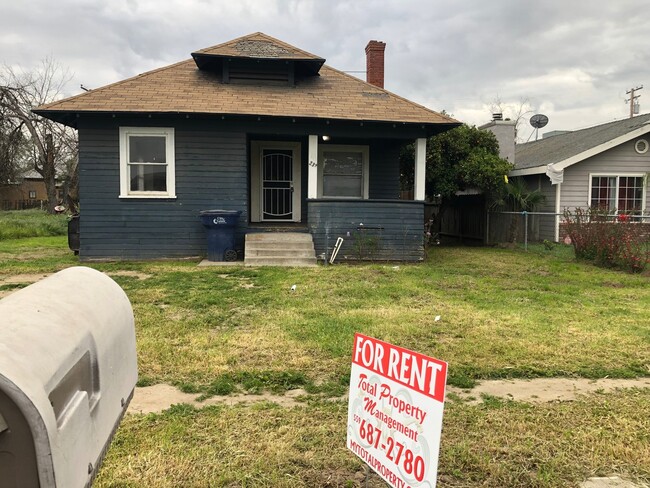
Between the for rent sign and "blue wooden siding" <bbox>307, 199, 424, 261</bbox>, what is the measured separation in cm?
928

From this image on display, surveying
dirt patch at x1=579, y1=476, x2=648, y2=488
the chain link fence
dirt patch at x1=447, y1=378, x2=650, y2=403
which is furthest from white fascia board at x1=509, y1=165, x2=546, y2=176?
dirt patch at x1=579, y1=476, x2=648, y2=488

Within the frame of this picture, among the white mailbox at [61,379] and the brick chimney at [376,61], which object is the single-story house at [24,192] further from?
the white mailbox at [61,379]

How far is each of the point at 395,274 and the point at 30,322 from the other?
848cm

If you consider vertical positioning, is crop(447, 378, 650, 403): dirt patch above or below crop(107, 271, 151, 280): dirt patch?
below

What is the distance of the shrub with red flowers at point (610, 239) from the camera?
34.3 feet

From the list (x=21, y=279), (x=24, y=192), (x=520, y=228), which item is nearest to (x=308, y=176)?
(x=21, y=279)

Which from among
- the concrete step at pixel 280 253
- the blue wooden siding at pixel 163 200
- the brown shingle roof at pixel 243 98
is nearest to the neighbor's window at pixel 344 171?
the brown shingle roof at pixel 243 98

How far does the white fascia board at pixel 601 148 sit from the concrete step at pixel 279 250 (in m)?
9.04

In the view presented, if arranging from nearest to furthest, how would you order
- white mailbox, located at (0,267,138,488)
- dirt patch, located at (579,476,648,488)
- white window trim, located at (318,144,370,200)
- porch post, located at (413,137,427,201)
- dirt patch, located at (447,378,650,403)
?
white mailbox, located at (0,267,138,488) → dirt patch, located at (579,476,648,488) → dirt patch, located at (447,378,650,403) → porch post, located at (413,137,427,201) → white window trim, located at (318,144,370,200)

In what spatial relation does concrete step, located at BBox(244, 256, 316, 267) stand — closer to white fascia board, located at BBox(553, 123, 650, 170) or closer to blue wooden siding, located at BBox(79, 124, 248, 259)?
blue wooden siding, located at BBox(79, 124, 248, 259)

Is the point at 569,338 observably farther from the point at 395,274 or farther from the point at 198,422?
the point at 395,274

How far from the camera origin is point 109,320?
2.33 meters

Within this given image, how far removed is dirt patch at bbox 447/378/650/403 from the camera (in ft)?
12.7

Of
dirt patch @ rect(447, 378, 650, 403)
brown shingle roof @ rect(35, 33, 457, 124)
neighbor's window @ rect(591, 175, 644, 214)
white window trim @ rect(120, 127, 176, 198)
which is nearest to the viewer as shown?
dirt patch @ rect(447, 378, 650, 403)
